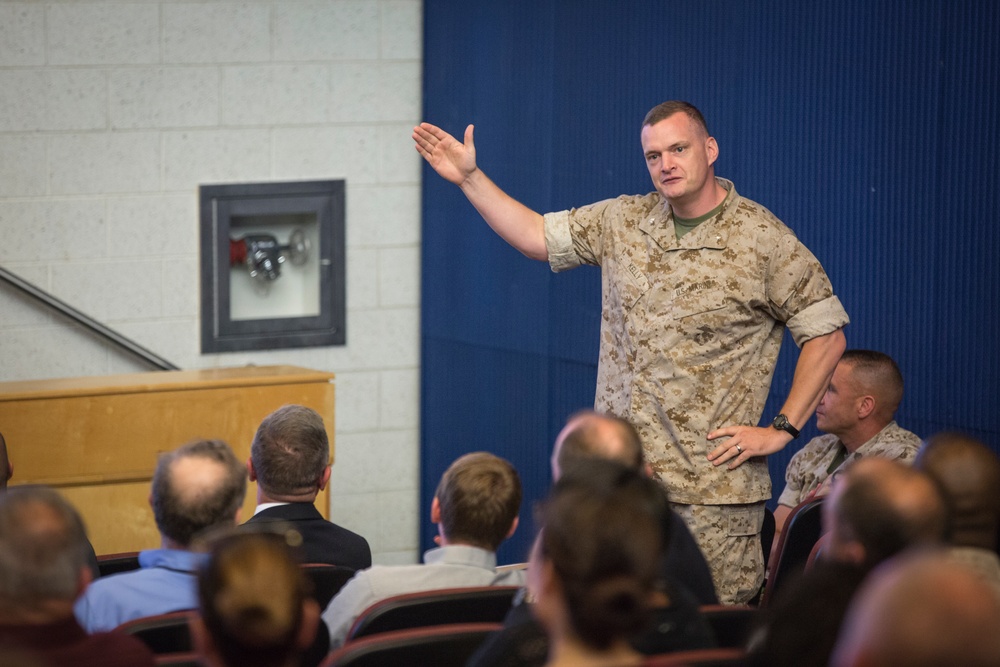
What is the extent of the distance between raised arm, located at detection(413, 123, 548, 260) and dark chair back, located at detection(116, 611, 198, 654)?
4.70 ft

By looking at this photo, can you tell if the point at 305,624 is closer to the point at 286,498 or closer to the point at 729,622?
the point at 729,622

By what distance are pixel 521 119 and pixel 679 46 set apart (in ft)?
3.49

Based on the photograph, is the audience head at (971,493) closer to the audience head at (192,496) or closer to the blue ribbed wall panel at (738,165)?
the audience head at (192,496)

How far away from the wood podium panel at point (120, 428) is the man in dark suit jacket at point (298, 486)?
1821 millimetres

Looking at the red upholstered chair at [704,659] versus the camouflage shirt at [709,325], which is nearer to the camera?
the red upholstered chair at [704,659]

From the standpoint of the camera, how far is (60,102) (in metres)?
5.28

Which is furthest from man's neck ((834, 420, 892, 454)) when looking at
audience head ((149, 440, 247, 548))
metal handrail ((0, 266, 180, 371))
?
metal handrail ((0, 266, 180, 371))

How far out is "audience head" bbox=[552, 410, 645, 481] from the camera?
7.37ft

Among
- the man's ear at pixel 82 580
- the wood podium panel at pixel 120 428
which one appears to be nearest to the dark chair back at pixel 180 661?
the man's ear at pixel 82 580

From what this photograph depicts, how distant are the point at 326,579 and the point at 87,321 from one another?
331cm

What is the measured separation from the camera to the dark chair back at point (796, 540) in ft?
9.53

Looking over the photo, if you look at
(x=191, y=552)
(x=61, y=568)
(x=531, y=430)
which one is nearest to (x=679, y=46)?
(x=531, y=430)

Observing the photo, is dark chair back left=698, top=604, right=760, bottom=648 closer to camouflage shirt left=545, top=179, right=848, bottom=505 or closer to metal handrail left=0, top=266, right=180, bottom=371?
camouflage shirt left=545, top=179, right=848, bottom=505

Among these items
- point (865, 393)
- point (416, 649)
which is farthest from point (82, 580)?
point (865, 393)
